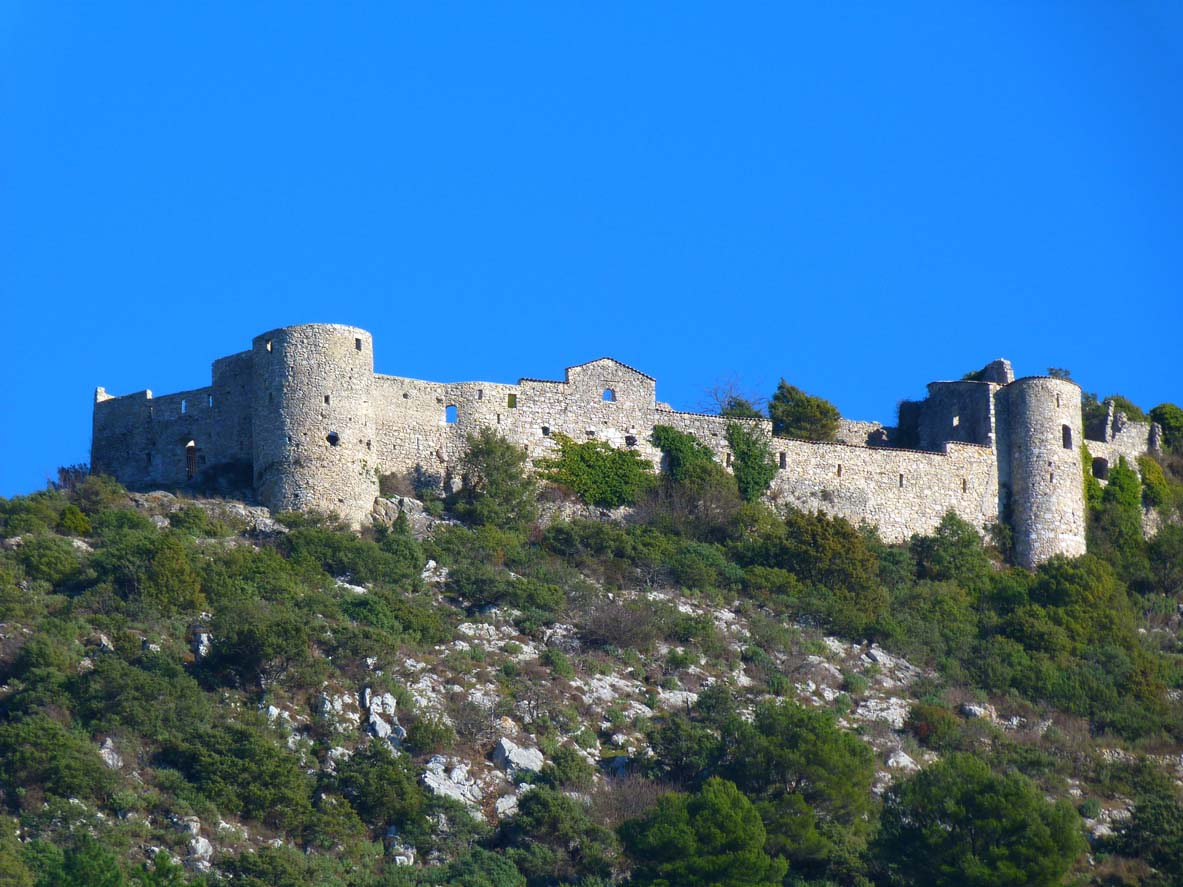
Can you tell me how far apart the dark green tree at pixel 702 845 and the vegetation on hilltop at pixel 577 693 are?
0.06m

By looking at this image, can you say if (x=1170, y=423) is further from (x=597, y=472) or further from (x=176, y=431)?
(x=176, y=431)

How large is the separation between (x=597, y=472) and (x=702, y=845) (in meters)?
17.6

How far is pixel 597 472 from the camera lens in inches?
2128

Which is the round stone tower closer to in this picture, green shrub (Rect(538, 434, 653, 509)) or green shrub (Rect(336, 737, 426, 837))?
green shrub (Rect(538, 434, 653, 509))

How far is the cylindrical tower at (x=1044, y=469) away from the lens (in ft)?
185

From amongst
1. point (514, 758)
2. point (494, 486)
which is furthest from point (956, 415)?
point (514, 758)

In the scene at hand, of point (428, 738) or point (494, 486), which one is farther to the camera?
point (494, 486)

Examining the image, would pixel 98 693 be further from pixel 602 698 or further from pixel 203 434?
pixel 203 434

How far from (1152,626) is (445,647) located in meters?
18.7

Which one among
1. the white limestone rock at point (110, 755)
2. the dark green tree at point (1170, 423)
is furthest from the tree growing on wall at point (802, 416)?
the white limestone rock at point (110, 755)

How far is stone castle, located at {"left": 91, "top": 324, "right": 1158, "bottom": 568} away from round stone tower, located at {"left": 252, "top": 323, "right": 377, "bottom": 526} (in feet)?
0.10

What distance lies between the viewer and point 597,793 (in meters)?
40.8

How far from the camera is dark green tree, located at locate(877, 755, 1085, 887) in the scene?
125 ft

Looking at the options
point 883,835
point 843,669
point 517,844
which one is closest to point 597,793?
point 517,844
